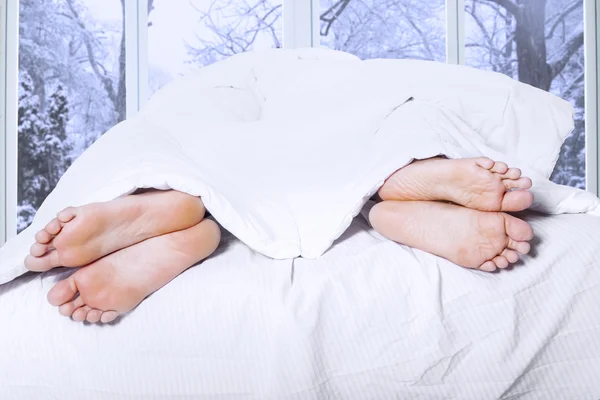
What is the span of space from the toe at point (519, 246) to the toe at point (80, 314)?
1.84 ft

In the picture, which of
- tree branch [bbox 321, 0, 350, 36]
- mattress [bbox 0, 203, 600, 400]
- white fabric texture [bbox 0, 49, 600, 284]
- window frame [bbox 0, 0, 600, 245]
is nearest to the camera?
mattress [bbox 0, 203, 600, 400]

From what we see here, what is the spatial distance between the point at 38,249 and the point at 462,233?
1.85 ft

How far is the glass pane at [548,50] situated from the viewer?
135 inches

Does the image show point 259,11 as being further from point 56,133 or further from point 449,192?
point 449,192

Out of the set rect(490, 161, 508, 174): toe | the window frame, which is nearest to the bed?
rect(490, 161, 508, 174): toe

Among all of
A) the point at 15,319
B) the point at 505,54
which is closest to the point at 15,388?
the point at 15,319

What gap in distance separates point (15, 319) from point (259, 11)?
274 centimetres

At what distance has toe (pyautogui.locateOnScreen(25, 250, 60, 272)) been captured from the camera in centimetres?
81

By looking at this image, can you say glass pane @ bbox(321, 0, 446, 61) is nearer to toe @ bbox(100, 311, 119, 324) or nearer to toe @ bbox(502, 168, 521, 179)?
toe @ bbox(502, 168, 521, 179)

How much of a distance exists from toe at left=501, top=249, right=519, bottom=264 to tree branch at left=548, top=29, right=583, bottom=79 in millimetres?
2998

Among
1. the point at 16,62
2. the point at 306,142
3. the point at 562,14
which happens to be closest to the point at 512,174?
the point at 306,142

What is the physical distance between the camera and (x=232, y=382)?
2.51 ft

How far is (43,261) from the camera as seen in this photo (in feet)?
2.67

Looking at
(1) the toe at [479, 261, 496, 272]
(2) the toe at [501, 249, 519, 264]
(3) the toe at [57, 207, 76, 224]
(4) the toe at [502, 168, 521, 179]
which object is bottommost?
(1) the toe at [479, 261, 496, 272]
